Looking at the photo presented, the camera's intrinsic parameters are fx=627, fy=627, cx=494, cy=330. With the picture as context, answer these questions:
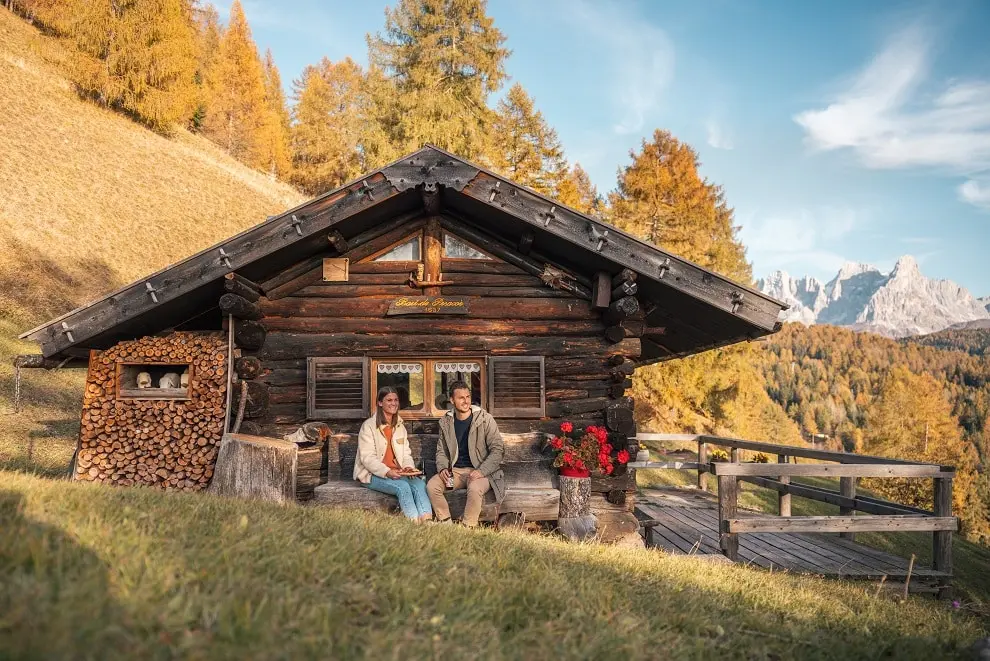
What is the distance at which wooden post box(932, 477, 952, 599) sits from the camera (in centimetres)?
747

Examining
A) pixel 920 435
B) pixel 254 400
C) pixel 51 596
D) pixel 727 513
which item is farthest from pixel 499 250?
pixel 920 435

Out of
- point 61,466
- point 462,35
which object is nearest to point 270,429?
point 61,466

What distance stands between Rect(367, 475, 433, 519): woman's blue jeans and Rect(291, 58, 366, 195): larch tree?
25.2m

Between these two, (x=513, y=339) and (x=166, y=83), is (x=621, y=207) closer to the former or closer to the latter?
(x=513, y=339)

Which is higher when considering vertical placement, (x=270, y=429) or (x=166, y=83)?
(x=166, y=83)

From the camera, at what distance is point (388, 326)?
28.7 ft

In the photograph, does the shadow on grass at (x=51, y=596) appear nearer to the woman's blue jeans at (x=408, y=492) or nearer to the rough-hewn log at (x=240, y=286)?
the woman's blue jeans at (x=408, y=492)

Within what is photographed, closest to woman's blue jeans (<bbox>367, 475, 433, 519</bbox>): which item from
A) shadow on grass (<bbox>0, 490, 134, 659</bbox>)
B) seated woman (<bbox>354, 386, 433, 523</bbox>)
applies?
seated woman (<bbox>354, 386, 433, 523</bbox>)

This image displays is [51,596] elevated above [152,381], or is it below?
below

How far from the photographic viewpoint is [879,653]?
390 centimetres

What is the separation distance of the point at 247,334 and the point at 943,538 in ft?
29.7

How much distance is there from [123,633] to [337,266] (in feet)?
22.0

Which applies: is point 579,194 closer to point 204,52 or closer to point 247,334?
point 247,334

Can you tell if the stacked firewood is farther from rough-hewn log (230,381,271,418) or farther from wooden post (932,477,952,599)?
wooden post (932,477,952,599)
